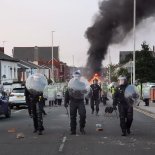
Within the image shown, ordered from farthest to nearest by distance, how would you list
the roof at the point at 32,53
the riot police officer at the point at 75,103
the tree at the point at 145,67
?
the roof at the point at 32,53 → the tree at the point at 145,67 → the riot police officer at the point at 75,103

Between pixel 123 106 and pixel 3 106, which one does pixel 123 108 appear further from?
pixel 3 106

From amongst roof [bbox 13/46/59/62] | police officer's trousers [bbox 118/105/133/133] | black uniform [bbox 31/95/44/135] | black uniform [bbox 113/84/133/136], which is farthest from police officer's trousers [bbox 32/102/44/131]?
roof [bbox 13/46/59/62]

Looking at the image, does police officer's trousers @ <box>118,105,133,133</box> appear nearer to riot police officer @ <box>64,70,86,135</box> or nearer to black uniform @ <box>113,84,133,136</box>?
black uniform @ <box>113,84,133,136</box>

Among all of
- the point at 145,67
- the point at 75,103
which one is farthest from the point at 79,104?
the point at 145,67

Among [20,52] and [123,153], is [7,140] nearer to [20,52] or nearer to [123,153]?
[123,153]

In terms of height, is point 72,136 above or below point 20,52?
below

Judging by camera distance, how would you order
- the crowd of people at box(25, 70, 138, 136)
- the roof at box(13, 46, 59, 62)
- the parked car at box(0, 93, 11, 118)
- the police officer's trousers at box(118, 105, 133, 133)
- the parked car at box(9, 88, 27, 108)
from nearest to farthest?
1. the police officer's trousers at box(118, 105, 133, 133)
2. the crowd of people at box(25, 70, 138, 136)
3. the parked car at box(0, 93, 11, 118)
4. the parked car at box(9, 88, 27, 108)
5. the roof at box(13, 46, 59, 62)

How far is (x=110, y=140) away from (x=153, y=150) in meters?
2.10

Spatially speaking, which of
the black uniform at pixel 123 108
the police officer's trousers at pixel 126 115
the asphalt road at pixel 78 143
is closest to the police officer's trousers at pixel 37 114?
the asphalt road at pixel 78 143

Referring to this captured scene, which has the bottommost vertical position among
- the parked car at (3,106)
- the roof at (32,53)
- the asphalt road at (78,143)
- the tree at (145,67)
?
the asphalt road at (78,143)

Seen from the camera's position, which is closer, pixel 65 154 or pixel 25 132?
pixel 65 154

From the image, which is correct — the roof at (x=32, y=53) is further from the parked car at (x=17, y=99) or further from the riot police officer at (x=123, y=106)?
the riot police officer at (x=123, y=106)

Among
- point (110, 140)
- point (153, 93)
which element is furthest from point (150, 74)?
point (110, 140)

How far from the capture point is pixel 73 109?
15.7 metres
